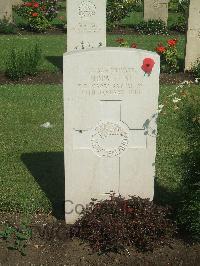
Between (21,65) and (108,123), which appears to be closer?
(108,123)

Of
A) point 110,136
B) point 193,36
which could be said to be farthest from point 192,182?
point 193,36

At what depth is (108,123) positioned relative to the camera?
14.6 feet

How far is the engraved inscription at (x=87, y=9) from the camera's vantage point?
981cm

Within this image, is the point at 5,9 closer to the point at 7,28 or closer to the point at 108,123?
the point at 7,28

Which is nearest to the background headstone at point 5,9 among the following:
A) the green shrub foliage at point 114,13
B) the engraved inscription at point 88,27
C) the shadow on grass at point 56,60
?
the green shrub foliage at point 114,13

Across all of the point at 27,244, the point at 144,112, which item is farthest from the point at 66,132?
the point at 27,244

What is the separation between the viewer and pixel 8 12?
1672 centimetres

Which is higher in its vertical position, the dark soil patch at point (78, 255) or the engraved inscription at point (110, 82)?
the engraved inscription at point (110, 82)

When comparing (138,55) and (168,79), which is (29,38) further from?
(138,55)

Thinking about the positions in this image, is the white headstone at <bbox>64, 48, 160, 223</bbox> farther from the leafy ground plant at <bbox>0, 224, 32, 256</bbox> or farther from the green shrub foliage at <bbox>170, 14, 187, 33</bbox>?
the green shrub foliage at <bbox>170, 14, 187, 33</bbox>

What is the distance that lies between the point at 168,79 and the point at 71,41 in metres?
2.25

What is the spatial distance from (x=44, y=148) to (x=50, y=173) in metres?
0.81

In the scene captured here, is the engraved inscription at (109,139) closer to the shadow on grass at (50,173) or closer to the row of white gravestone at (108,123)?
the row of white gravestone at (108,123)

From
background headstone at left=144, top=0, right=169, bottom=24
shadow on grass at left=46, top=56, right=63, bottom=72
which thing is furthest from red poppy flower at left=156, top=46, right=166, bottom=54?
background headstone at left=144, top=0, right=169, bottom=24
